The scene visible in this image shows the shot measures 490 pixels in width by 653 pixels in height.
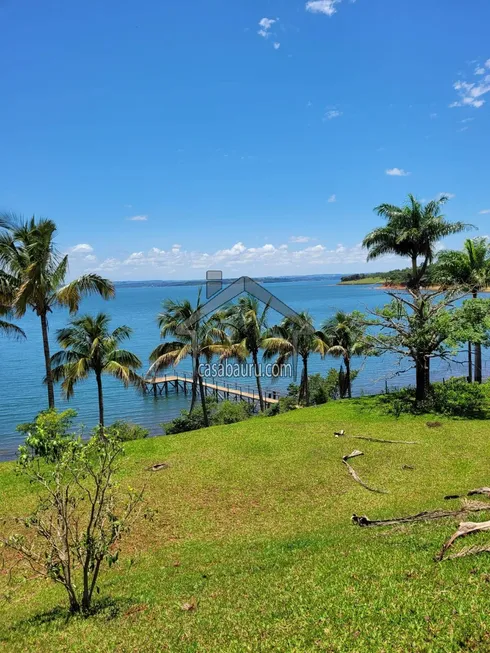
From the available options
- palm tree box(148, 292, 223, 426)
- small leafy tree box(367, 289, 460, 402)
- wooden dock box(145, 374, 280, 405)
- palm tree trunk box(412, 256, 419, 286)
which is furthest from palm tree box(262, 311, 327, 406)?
wooden dock box(145, 374, 280, 405)

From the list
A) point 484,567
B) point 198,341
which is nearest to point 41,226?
point 198,341

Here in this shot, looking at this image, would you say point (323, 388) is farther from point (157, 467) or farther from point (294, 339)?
point (157, 467)

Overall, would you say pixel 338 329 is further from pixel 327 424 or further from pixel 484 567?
pixel 484 567

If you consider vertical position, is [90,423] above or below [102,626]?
below

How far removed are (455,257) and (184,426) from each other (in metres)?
17.0

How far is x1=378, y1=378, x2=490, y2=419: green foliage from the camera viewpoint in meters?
17.9

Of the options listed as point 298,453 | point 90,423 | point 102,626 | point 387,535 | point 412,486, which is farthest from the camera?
point 90,423

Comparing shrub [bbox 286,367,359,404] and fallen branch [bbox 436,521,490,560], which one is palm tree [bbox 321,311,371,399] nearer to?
shrub [bbox 286,367,359,404]

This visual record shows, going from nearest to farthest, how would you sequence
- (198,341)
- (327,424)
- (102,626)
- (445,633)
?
(445,633) < (102,626) < (327,424) < (198,341)

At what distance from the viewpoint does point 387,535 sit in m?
7.07

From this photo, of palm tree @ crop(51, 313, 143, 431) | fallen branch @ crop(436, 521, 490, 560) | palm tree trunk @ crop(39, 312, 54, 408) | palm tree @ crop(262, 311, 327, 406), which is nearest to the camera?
fallen branch @ crop(436, 521, 490, 560)

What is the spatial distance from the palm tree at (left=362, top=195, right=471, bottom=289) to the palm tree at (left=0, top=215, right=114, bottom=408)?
51.0ft

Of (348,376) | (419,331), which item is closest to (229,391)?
(348,376)

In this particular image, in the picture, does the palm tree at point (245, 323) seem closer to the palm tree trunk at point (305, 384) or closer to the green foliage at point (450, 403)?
the palm tree trunk at point (305, 384)
